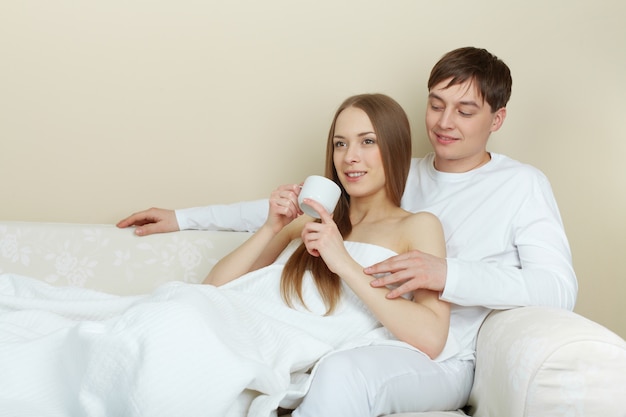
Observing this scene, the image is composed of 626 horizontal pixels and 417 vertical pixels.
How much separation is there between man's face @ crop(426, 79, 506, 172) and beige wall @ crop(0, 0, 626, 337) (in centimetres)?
59

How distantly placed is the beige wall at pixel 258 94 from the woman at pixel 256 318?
0.63m

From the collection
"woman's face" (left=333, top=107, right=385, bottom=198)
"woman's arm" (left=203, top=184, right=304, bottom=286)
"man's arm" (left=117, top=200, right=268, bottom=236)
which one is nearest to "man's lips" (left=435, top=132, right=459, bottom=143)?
"woman's face" (left=333, top=107, right=385, bottom=198)

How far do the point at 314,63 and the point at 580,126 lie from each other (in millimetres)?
1044

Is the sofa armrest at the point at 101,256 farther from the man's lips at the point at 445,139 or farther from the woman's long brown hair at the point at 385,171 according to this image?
the man's lips at the point at 445,139

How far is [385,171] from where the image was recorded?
187 cm

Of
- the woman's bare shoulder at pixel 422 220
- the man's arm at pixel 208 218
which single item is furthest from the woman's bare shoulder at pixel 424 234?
the man's arm at pixel 208 218

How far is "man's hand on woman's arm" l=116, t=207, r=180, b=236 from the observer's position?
7.25 ft

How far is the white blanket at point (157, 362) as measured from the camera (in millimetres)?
1215

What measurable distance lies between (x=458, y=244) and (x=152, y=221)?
3.35 feet

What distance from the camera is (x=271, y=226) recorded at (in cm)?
189

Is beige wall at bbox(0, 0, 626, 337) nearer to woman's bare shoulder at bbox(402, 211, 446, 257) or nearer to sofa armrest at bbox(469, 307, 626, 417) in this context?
woman's bare shoulder at bbox(402, 211, 446, 257)

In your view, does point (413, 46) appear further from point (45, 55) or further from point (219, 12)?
point (45, 55)

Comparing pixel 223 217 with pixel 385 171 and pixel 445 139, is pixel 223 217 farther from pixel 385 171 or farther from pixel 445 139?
pixel 445 139

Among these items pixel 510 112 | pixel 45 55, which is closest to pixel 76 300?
pixel 45 55
